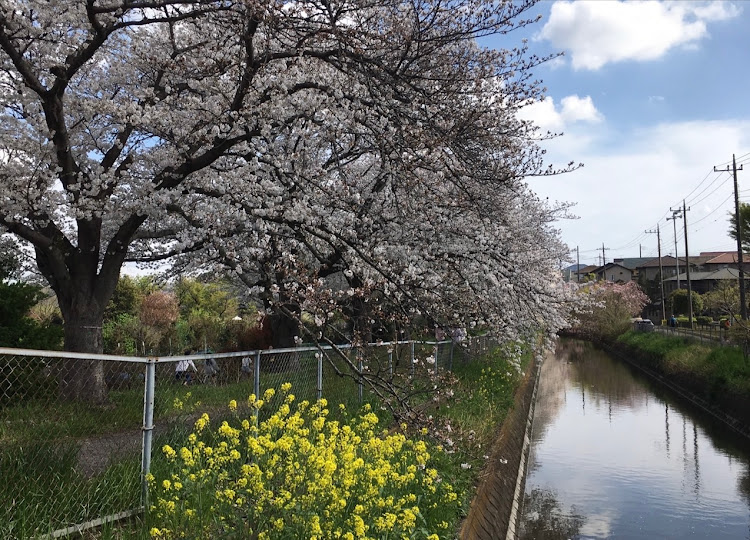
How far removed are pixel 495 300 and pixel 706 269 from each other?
83.1m

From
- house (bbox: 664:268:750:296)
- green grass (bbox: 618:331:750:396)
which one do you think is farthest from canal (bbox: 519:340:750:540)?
house (bbox: 664:268:750:296)

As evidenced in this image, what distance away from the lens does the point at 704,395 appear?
72.0 ft

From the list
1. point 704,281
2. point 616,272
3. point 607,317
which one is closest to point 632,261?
point 616,272

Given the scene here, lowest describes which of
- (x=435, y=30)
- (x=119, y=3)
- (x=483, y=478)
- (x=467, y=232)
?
(x=483, y=478)

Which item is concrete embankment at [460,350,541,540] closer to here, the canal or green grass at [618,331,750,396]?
the canal

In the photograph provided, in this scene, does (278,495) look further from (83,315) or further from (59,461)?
(83,315)

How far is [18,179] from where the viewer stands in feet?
31.6

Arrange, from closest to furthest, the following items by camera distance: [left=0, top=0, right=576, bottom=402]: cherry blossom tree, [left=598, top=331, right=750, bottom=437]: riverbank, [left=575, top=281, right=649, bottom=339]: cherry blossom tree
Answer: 1. [left=0, top=0, right=576, bottom=402]: cherry blossom tree
2. [left=598, top=331, right=750, bottom=437]: riverbank
3. [left=575, top=281, right=649, bottom=339]: cherry blossom tree

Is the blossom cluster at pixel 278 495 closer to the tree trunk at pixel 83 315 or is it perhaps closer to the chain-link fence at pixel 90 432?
the chain-link fence at pixel 90 432

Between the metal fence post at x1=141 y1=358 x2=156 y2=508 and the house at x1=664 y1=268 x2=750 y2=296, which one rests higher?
the house at x1=664 y1=268 x2=750 y2=296

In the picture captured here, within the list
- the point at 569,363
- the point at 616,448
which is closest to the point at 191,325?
the point at 616,448

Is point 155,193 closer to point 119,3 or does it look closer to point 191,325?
point 119,3

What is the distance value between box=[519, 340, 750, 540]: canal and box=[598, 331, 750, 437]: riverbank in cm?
57

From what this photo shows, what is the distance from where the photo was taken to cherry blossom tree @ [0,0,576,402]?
→ 290 inches
